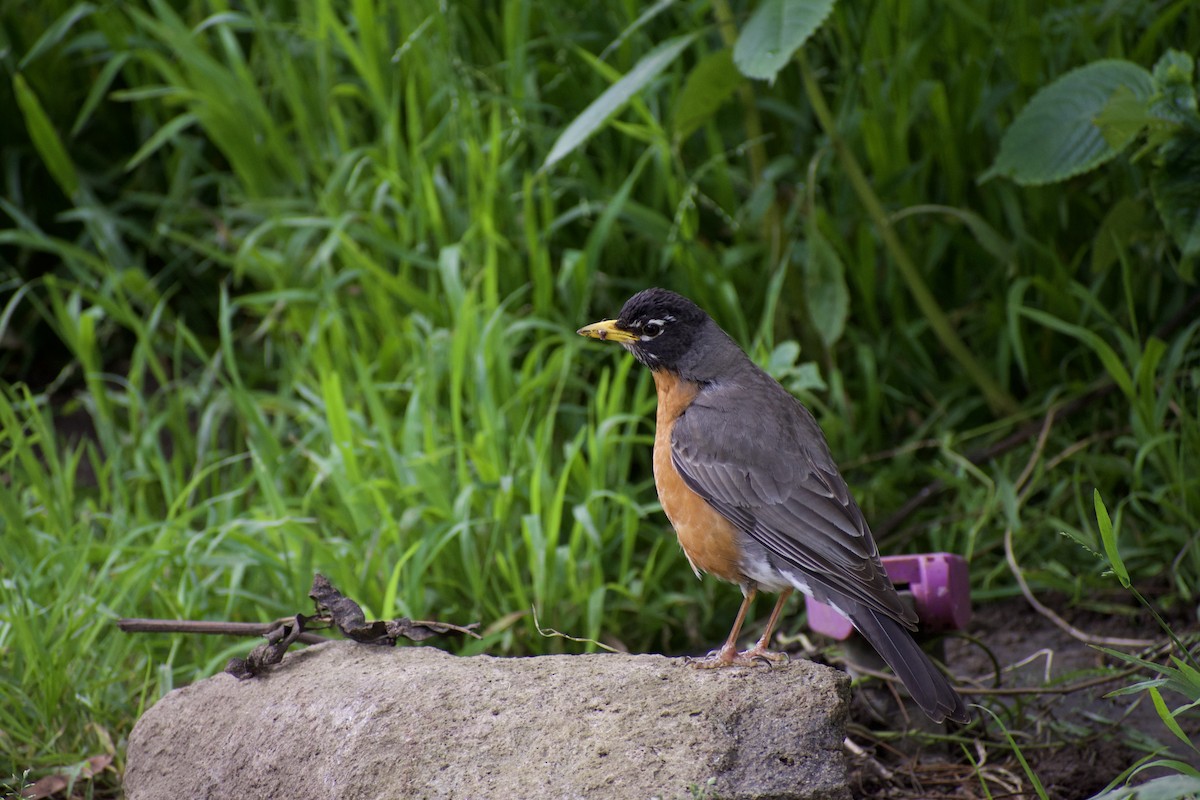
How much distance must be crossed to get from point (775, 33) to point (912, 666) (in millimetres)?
2148

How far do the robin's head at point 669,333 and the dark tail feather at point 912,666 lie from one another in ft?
3.57

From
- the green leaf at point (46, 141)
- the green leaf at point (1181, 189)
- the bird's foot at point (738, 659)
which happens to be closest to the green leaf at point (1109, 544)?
the bird's foot at point (738, 659)

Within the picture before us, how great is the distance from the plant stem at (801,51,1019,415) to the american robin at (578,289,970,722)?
102 cm

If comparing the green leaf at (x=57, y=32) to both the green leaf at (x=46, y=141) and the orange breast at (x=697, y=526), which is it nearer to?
the green leaf at (x=46, y=141)

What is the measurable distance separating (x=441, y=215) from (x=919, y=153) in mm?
2137

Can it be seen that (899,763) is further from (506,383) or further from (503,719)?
(506,383)

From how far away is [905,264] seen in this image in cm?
473

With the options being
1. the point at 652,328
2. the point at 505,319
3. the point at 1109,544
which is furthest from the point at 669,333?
the point at 1109,544

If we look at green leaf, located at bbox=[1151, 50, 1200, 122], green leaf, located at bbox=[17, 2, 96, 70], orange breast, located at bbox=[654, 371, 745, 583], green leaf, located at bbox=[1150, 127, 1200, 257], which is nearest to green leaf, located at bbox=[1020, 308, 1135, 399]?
green leaf, located at bbox=[1150, 127, 1200, 257]

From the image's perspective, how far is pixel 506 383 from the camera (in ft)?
15.6

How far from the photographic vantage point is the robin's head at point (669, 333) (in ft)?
12.9

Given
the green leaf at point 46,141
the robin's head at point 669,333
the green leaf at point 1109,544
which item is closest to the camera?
the green leaf at point 1109,544

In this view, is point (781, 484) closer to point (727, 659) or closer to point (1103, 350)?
point (727, 659)

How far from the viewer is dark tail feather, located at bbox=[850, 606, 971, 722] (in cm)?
284
